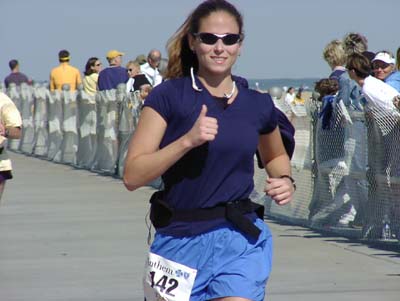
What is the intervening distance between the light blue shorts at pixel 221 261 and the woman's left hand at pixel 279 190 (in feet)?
0.65

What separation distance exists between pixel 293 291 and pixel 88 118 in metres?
11.9

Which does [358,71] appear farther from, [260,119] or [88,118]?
[88,118]

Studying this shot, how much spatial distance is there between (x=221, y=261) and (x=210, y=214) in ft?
0.62

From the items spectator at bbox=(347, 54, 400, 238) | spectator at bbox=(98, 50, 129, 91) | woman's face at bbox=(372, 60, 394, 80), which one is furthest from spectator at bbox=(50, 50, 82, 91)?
spectator at bbox=(347, 54, 400, 238)

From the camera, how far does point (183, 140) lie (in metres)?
4.84

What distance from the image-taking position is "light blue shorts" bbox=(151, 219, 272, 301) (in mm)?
5027

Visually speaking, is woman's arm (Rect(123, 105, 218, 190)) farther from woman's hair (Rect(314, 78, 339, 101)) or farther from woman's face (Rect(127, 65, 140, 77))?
woman's face (Rect(127, 65, 140, 77))

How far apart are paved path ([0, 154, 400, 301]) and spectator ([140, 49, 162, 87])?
4051 millimetres

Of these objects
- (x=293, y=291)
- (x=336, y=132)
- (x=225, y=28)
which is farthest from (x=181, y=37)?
(x=336, y=132)

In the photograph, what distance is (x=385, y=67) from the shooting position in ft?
36.4

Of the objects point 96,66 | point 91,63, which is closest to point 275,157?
point 91,63

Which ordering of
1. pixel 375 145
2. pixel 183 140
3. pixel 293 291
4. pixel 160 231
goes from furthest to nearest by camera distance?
pixel 375 145, pixel 293 291, pixel 160 231, pixel 183 140

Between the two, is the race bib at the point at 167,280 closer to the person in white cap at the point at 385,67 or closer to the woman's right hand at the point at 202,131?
the woman's right hand at the point at 202,131

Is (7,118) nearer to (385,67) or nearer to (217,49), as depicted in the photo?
(385,67)
